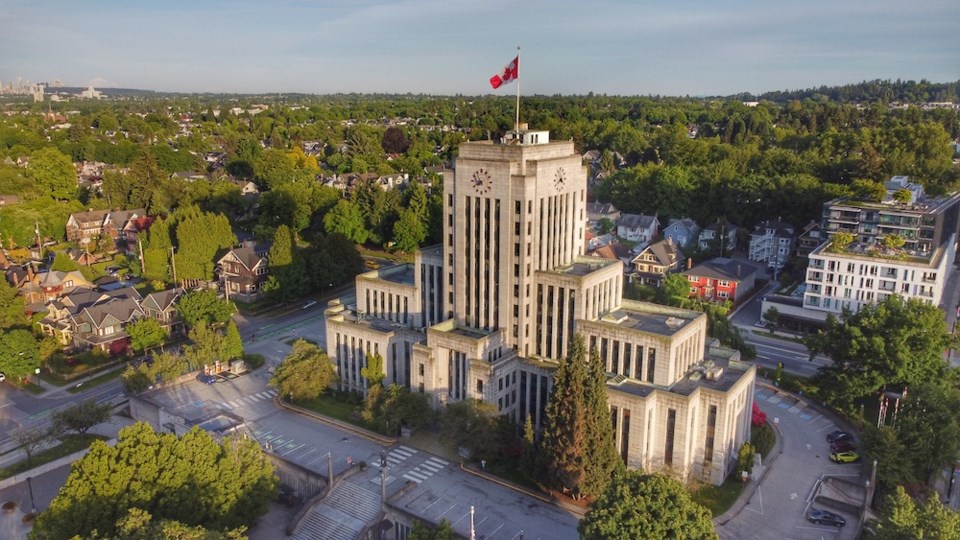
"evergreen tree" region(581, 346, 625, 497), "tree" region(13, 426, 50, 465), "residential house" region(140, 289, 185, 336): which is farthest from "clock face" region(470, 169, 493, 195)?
"residential house" region(140, 289, 185, 336)

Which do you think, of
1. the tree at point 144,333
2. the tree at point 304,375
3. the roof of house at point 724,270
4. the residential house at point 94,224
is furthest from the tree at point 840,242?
the residential house at point 94,224

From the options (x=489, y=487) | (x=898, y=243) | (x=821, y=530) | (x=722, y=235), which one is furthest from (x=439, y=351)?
(x=722, y=235)

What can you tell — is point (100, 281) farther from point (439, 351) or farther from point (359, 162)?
point (359, 162)

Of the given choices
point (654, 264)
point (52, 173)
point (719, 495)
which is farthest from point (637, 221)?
point (52, 173)

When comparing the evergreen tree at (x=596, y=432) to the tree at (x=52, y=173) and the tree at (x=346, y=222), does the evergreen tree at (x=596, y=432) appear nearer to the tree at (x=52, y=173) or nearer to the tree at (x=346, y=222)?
the tree at (x=346, y=222)

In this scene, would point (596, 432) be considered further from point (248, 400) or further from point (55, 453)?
point (55, 453)
